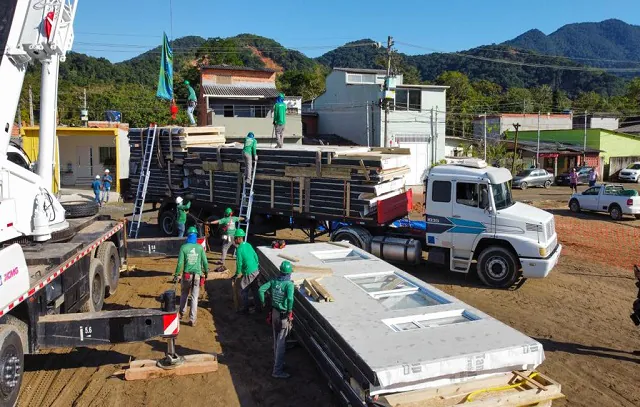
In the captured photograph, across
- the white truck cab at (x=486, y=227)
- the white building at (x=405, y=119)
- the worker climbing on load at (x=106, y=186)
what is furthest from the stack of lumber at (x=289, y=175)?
the white building at (x=405, y=119)

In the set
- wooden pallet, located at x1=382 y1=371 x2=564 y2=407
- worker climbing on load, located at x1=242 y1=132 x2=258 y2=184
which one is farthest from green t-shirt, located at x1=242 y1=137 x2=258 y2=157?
wooden pallet, located at x1=382 y1=371 x2=564 y2=407

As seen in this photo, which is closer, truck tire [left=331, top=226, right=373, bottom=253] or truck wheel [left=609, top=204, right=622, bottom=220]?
truck tire [left=331, top=226, right=373, bottom=253]

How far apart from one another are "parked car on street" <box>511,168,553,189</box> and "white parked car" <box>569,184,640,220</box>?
1332 centimetres

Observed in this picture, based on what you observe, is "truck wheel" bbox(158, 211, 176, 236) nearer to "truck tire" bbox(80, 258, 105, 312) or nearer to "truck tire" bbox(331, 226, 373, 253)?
"truck tire" bbox(331, 226, 373, 253)

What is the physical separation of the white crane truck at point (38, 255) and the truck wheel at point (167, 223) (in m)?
8.73

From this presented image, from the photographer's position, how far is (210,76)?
45.2m

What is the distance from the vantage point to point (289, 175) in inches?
591

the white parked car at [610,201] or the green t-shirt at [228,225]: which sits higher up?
the green t-shirt at [228,225]

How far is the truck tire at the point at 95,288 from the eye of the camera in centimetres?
966

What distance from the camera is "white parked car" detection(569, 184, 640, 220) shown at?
22.5 meters

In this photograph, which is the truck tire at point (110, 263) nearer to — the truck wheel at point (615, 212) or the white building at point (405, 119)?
the truck wheel at point (615, 212)

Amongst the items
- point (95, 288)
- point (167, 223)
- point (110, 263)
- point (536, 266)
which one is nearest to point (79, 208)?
point (110, 263)

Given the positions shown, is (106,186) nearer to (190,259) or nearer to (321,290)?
(190,259)

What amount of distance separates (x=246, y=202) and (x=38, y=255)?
8.32 m
